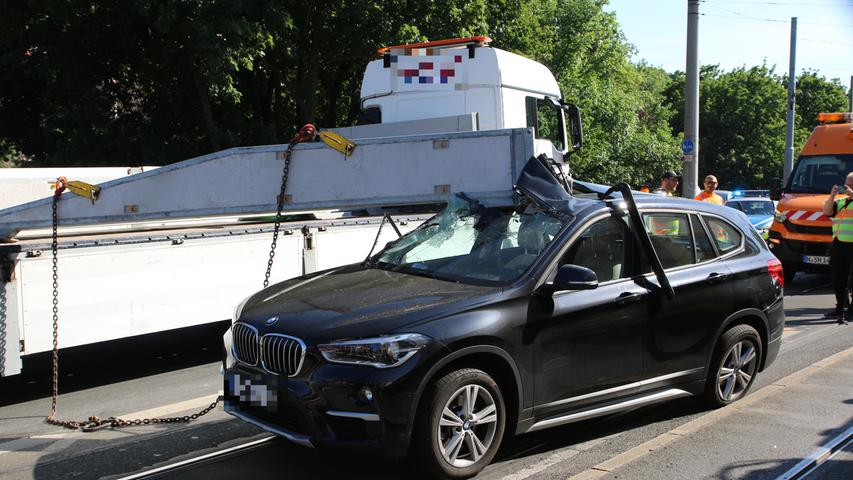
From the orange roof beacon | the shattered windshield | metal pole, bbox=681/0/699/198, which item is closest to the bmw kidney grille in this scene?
the shattered windshield

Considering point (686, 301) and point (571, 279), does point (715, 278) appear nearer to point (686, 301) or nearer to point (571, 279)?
point (686, 301)

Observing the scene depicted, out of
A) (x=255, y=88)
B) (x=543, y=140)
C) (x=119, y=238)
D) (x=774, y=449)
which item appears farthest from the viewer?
(x=255, y=88)

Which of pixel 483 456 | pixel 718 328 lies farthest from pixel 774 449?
pixel 483 456

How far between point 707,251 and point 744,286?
1.30 feet

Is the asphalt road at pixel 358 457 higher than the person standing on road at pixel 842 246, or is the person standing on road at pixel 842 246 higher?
the person standing on road at pixel 842 246

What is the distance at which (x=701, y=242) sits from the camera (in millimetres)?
5770

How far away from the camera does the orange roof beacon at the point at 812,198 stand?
40.9 feet

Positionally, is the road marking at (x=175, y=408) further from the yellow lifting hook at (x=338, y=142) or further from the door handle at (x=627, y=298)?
the door handle at (x=627, y=298)

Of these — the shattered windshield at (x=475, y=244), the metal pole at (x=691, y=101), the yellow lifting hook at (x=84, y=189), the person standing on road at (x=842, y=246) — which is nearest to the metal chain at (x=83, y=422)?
the yellow lifting hook at (x=84, y=189)

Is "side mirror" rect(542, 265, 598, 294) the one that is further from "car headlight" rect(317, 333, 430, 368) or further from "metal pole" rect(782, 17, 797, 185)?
"metal pole" rect(782, 17, 797, 185)

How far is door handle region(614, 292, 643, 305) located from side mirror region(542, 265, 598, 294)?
0.45 meters

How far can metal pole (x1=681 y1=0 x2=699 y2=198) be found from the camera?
1477cm

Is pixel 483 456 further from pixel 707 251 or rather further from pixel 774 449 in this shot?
pixel 707 251

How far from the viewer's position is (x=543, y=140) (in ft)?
34.1
